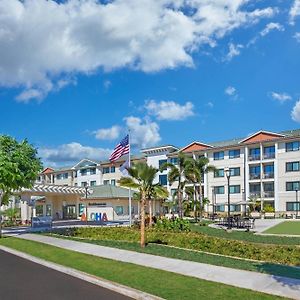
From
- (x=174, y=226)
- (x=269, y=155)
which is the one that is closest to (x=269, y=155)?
(x=269, y=155)

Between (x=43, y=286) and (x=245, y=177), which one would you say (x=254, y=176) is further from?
(x=43, y=286)

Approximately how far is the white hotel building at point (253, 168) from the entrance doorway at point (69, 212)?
9811mm

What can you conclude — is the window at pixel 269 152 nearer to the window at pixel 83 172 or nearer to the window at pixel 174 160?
the window at pixel 174 160

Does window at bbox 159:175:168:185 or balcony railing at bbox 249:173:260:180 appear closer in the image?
balcony railing at bbox 249:173:260:180

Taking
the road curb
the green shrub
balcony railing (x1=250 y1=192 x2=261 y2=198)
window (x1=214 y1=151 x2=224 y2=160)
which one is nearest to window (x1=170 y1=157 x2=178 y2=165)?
window (x1=214 y1=151 x2=224 y2=160)

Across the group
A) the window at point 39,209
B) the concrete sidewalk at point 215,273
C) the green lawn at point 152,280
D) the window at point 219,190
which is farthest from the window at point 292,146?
the green lawn at point 152,280

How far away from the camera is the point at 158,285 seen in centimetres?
1151

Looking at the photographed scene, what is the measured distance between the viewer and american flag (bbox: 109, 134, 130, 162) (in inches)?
1427

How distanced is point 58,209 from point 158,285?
56304mm

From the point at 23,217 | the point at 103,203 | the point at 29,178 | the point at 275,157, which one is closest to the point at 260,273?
the point at 29,178

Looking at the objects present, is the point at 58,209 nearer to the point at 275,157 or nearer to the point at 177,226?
the point at 275,157

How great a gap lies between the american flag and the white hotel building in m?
20.4

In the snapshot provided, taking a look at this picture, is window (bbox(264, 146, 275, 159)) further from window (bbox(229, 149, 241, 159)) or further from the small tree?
the small tree

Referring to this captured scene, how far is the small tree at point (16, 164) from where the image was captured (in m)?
28.2
